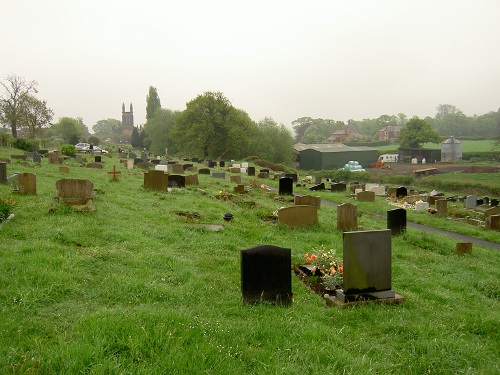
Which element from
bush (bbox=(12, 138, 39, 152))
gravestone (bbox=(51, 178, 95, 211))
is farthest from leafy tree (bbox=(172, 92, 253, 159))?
gravestone (bbox=(51, 178, 95, 211))

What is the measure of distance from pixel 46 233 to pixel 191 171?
2013cm

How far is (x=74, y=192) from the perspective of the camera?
11617 millimetres

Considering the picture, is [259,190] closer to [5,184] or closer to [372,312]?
[5,184]

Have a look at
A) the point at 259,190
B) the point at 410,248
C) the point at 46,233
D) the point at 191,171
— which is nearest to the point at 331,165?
the point at 191,171

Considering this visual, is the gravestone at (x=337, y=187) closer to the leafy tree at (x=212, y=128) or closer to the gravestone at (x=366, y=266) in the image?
the gravestone at (x=366, y=266)

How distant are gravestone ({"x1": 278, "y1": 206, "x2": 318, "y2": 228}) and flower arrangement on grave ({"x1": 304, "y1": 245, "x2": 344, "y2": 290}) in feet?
11.7

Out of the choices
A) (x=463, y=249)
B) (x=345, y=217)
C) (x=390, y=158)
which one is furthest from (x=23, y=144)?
(x=390, y=158)

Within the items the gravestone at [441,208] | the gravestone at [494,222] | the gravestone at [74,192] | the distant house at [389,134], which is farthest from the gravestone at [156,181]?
the distant house at [389,134]

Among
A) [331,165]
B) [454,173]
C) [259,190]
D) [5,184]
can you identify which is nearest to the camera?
[5,184]

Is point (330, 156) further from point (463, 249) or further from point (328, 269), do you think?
point (328, 269)

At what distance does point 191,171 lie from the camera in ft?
92.0

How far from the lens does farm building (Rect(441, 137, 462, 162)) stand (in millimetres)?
69938

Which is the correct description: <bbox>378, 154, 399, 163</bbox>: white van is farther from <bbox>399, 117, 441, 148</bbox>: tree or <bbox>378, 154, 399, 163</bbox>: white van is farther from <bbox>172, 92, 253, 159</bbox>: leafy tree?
<bbox>172, 92, 253, 159</bbox>: leafy tree

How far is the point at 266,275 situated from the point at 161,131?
62.2 meters
